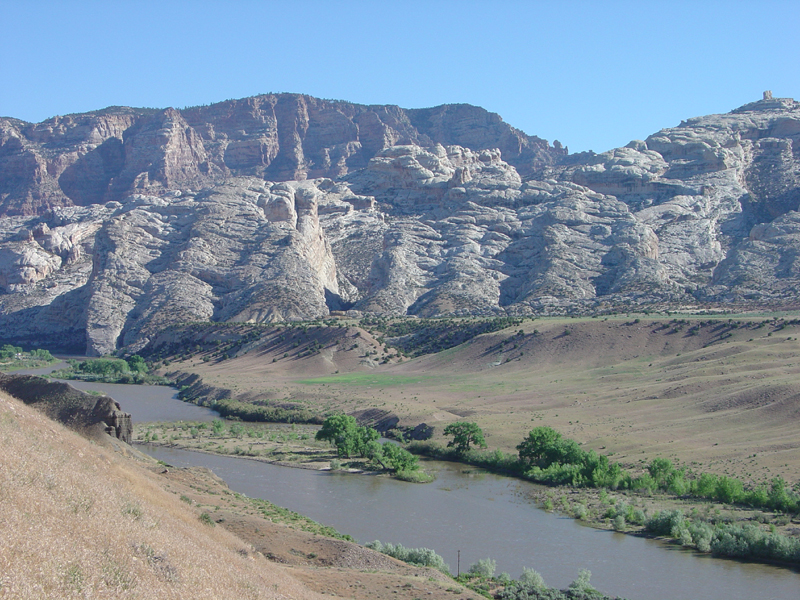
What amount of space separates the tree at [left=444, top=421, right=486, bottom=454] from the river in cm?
203

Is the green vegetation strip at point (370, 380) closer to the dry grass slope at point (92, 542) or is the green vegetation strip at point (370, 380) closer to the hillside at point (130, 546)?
the hillside at point (130, 546)

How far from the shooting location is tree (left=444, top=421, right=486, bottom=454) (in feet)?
211

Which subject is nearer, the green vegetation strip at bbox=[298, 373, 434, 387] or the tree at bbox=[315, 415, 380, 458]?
the tree at bbox=[315, 415, 380, 458]

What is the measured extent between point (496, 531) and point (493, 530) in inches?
11.0

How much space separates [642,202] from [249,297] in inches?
3189

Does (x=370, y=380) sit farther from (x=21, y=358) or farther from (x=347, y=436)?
(x=21, y=358)

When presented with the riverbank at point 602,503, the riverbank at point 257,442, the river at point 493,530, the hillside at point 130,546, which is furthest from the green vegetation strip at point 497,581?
the riverbank at point 257,442

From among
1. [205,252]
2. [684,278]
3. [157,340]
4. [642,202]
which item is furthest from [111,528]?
[642,202]

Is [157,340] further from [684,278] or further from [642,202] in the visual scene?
[642,202]

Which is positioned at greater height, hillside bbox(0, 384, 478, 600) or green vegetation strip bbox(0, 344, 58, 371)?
hillside bbox(0, 384, 478, 600)

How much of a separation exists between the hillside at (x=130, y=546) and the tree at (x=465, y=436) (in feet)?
100

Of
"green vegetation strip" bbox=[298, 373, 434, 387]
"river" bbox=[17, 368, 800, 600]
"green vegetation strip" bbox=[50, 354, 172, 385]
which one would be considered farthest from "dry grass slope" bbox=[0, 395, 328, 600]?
"green vegetation strip" bbox=[50, 354, 172, 385]

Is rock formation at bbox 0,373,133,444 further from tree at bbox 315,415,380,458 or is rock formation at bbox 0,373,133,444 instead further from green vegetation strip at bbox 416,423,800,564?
green vegetation strip at bbox 416,423,800,564

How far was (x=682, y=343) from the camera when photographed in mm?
92750
